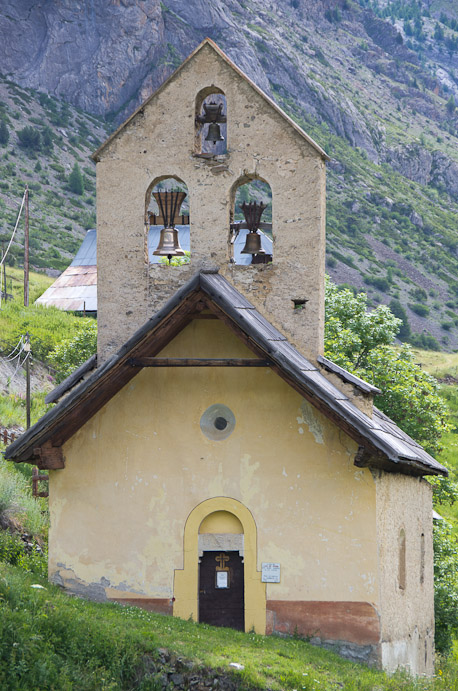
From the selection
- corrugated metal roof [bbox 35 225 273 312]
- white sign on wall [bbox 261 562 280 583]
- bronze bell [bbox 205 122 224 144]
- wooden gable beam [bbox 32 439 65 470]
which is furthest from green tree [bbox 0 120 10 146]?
white sign on wall [bbox 261 562 280 583]

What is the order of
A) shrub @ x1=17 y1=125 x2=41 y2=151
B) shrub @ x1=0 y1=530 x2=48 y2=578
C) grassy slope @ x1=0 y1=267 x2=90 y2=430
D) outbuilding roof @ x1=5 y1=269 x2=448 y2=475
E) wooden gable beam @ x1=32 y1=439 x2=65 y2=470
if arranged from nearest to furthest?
1. outbuilding roof @ x1=5 y1=269 x2=448 y2=475
2. wooden gable beam @ x1=32 y1=439 x2=65 y2=470
3. shrub @ x1=0 y1=530 x2=48 y2=578
4. grassy slope @ x1=0 y1=267 x2=90 y2=430
5. shrub @ x1=17 y1=125 x2=41 y2=151

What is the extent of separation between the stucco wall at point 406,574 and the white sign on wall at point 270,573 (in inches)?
57.8

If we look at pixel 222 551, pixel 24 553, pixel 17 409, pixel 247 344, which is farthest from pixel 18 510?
pixel 17 409

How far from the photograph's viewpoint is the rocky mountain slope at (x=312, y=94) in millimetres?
100875

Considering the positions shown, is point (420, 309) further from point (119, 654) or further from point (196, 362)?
point (119, 654)

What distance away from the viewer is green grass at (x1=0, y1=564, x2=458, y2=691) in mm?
11227

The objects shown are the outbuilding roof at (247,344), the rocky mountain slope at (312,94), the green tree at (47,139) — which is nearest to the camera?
the outbuilding roof at (247,344)

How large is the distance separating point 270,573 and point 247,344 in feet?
10.8

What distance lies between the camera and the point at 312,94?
12350 cm

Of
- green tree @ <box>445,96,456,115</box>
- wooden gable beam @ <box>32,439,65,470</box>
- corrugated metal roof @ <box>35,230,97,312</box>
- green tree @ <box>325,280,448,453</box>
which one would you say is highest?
green tree @ <box>445,96,456,115</box>

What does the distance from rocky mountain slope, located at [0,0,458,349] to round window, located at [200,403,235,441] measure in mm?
77363

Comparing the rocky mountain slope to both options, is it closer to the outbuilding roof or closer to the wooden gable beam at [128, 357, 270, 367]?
the outbuilding roof

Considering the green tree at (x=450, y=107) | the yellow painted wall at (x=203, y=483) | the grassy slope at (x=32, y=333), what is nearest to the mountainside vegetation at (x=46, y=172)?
the grassy slope at (x=32, y=333)

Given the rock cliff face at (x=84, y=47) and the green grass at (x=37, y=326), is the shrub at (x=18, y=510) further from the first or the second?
the rock cliff face at (x=84, y=47)
